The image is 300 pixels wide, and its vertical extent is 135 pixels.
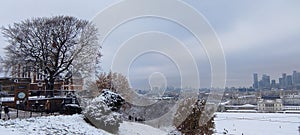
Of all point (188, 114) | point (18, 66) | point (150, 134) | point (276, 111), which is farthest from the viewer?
point (276, 111)

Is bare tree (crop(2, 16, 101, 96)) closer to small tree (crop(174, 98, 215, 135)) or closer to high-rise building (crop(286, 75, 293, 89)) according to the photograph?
small tree (crop(174, 98, 215, 135))

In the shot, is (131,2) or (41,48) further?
(41,48)

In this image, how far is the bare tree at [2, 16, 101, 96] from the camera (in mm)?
23859

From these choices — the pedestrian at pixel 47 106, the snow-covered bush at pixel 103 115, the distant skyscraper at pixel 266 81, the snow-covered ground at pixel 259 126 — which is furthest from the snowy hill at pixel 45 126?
the distant skyscraper at pixel 266 81

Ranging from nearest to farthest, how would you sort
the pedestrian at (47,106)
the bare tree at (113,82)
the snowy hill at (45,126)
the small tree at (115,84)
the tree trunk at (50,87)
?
1. the snowy hill at (45,126)
2. the pedestrian at (47,106)
3. the tree trunk at (50,87)
4. the small tree at (115,84)
5. the bare tree at (113,82)

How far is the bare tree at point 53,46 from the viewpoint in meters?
23.9

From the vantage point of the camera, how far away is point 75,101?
1909 cm

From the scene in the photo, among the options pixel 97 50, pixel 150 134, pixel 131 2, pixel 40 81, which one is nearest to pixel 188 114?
pixel 150 134

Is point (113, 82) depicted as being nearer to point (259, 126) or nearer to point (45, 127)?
point (45, 127)

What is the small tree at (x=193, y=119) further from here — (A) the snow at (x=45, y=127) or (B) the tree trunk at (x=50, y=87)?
(B) the tree trunk at (x=50, y=87)

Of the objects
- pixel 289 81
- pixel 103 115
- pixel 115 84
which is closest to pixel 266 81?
pixel 289 81

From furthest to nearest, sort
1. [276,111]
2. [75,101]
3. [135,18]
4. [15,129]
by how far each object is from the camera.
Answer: [276,111] → [75,101] → [135,18] → [15,129]

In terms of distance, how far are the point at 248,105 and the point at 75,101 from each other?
94005 mm

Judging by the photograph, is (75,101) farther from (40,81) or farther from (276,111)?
(276,111)
